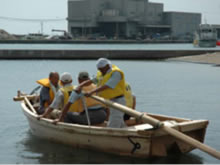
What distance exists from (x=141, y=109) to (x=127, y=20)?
446ft

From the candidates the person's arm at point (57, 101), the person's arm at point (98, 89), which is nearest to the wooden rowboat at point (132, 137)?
the person's arm at point (57, 101)

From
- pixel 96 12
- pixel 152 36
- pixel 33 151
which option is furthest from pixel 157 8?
pixel 33 151

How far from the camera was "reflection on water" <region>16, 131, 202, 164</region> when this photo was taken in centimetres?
980

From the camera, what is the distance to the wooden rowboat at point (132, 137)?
30.3 ft

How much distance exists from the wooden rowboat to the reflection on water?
0.51 ft

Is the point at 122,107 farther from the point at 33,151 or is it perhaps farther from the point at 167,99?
the point at 167,99

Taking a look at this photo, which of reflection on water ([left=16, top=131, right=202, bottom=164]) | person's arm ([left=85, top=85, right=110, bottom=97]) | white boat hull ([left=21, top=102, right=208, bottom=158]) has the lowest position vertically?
reflection on water ([left=16, top=131, right=202, bottom=164])

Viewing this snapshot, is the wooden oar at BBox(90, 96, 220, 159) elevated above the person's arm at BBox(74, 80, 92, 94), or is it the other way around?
the person's arm at BBox(74, 80, 92, 94)

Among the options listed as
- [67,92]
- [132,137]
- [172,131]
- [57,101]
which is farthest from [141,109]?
[172,131]

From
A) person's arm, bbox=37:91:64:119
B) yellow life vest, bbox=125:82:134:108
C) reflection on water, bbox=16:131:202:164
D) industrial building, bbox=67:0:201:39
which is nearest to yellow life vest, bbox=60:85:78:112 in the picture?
person's arm, bbox=37:91:64:119

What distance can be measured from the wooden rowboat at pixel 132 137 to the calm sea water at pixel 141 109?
242 millimetres

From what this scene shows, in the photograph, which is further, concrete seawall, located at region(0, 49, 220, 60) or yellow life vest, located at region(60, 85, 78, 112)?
concrete seawall, located at region(0, 49, 220, 60)

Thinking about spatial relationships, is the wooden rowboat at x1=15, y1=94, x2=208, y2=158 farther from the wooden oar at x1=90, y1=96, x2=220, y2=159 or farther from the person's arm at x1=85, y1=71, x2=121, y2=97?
the person's arm at x1=85, y1=71, x2=121, y2=97

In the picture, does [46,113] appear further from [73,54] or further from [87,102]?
[73,54]
